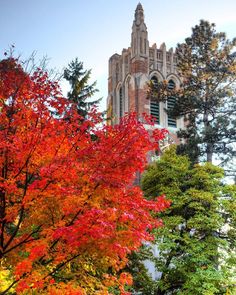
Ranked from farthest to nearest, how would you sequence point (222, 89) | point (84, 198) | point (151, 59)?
1. point (151, 59)
2. point (222, 89)
3. point (84, 198)

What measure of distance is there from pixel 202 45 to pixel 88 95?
6.54m

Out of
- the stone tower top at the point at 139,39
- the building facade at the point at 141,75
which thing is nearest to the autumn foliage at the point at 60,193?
the building facade at the point at 141,75

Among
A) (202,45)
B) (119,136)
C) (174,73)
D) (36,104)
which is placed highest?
(174,73)

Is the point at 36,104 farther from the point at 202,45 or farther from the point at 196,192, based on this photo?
the point at 202,45

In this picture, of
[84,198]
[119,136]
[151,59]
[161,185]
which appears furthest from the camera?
[151,59]

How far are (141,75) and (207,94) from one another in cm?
1908

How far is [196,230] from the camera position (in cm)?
1590

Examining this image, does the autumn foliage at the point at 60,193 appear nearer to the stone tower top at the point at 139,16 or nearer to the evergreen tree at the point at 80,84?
the evergreen tree at the point at 80,84

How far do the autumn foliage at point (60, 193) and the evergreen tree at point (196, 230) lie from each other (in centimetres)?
533

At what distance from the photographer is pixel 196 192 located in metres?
15.7

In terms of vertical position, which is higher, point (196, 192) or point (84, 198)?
point (196, 192)

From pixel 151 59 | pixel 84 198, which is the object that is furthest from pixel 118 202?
pixel 151 59

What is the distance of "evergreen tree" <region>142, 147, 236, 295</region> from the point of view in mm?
14477

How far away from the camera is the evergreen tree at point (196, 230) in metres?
14.5
